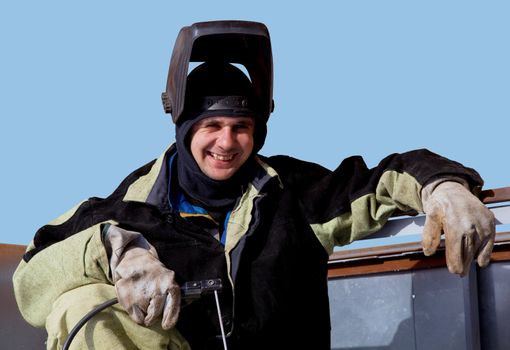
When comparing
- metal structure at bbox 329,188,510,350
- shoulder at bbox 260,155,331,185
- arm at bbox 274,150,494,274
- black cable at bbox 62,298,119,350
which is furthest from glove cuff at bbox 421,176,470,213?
black cable at bbox 62,298,119,350

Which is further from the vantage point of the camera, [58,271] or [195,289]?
[58,271]

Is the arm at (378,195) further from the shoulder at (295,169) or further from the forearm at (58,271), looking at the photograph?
the forearm at (58,271)

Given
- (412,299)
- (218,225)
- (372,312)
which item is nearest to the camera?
(218,225)

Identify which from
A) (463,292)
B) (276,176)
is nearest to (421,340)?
(463,292)

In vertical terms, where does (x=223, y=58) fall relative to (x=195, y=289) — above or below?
above

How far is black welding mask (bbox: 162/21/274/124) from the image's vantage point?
107 inches

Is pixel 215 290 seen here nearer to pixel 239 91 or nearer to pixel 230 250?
pixel 230 250

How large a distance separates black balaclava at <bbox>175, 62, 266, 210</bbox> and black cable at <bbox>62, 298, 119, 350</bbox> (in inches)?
20.1

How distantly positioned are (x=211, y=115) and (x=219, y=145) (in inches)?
3.5

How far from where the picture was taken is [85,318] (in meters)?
2.29

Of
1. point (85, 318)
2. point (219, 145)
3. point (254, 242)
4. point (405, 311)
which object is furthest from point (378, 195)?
point (85, 318)

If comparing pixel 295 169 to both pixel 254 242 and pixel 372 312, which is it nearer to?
pixel 254 242

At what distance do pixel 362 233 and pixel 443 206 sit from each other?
0.46 metres

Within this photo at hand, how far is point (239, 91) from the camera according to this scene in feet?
8.97
